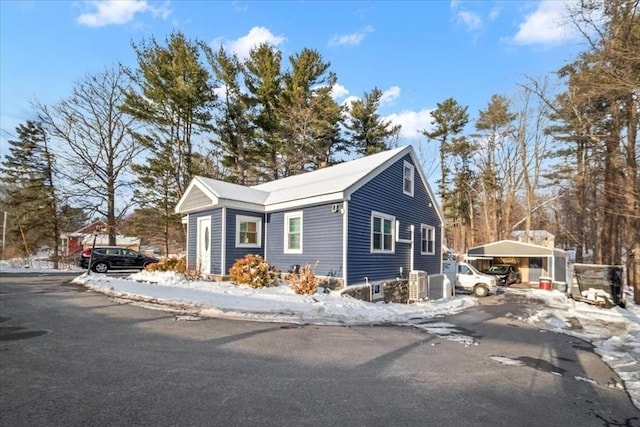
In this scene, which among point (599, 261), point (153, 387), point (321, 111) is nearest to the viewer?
point (153, 387)

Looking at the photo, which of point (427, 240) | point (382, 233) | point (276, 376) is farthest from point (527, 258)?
point (276, 376)

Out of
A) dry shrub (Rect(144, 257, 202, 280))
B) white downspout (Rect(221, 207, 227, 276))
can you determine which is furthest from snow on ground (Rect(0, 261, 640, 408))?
white downspout (Rect(221, 207, 227, 276))

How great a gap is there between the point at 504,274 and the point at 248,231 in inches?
755

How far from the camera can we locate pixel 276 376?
4621 millimetres

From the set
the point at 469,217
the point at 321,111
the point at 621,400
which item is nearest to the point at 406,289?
the point at 621,400

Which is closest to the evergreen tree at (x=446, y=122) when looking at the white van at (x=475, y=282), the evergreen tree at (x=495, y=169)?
the evergreen tree at (x=495, y=169)

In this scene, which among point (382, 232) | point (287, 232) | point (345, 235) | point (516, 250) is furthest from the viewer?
point (516, 250)

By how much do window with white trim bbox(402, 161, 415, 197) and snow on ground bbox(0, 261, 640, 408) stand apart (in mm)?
5309

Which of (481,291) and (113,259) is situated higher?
(113,259)

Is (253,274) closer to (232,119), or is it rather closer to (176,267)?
(176,267)

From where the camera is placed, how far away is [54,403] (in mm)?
3527

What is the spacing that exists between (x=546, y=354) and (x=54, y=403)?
796 centimetres

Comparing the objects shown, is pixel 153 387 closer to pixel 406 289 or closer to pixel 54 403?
pixel 54 403

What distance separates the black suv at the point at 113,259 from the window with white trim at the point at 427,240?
13.8m
